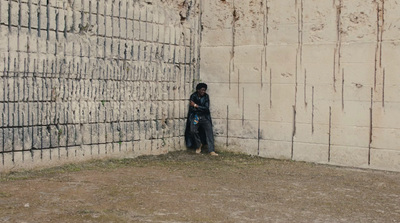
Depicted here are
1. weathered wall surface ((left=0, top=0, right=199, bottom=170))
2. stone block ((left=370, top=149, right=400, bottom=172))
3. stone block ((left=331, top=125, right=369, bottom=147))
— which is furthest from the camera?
stone block ((left=331, top=125, right=369, bottom=147))

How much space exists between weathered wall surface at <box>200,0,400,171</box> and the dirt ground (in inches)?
20.6

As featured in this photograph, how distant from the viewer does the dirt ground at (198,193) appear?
17.0 ft

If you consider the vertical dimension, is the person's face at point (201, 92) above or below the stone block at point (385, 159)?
above

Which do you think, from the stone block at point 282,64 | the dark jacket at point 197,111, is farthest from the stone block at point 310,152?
the dark jacket at point 197,111

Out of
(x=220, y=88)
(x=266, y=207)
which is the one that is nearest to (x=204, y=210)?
(x=266, y=207)

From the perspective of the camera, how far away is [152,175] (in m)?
7.46


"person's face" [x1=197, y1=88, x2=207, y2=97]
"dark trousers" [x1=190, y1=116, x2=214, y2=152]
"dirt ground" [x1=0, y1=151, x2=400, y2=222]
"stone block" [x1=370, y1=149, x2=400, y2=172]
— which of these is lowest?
"dirt ground" [x1=0, y1=151, x2=400, y2=222]

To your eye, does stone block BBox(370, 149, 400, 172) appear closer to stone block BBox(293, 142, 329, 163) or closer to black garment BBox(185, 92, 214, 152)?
stone block BBox(293, 142, 329, 163)

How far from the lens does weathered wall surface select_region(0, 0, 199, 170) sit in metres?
7.12

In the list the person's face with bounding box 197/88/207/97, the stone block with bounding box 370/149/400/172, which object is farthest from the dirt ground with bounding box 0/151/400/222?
the person's face with bounding box 197/88/207/97

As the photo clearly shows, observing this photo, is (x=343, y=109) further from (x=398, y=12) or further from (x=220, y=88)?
(x=220, y=88)

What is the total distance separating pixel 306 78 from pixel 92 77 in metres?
3.59

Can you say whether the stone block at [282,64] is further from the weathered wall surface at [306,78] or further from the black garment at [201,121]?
the black garment at [201,121]

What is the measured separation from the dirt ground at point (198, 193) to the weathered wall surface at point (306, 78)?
1.72 feet
